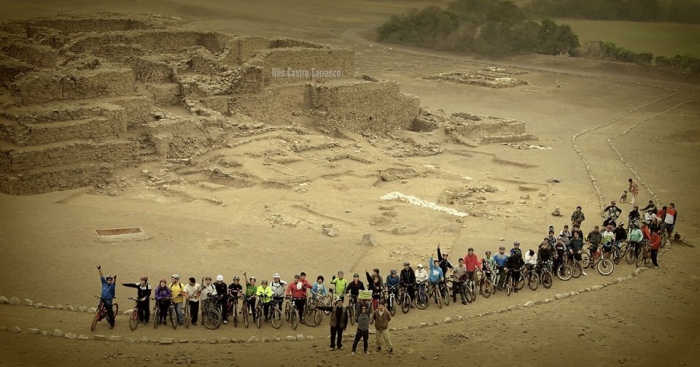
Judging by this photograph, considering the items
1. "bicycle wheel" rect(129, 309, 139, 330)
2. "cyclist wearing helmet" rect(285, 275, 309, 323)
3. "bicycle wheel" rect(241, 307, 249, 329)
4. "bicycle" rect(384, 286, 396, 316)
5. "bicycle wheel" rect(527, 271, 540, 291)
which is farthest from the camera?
"bicycle wheel" rect(527, 271, 540, 291)

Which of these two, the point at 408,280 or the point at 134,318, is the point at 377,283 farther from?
the point at 134,318

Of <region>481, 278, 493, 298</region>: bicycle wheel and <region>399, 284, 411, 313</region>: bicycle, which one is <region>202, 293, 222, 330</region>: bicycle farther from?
<region>481, 278, 493, 298</region>: bicycle wheel

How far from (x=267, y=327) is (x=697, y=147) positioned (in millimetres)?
28709

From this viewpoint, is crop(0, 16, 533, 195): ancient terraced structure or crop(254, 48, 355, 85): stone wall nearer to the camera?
crop(0, 16, 533, 195): ancient terraced structure

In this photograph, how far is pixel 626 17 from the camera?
29.7 metres

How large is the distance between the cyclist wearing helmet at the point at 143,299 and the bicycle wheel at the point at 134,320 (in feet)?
0.36

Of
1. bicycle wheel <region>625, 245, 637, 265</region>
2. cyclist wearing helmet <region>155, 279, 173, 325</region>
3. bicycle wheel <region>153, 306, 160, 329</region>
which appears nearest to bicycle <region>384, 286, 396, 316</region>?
cyclist wearing helmet <region>155, 279, 173, 325</region>

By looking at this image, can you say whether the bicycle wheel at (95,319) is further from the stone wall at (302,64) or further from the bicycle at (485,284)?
the stone wall at (302,64)

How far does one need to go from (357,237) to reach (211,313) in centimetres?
734

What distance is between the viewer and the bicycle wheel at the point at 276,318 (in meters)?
17.9

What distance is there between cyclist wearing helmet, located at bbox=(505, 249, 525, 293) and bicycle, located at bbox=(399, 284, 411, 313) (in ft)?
8.83

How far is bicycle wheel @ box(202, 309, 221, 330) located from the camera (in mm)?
17609

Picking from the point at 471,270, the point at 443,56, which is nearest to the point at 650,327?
the point at 471,270

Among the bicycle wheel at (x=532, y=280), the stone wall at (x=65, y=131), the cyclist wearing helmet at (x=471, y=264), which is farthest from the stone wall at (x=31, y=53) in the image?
the bicycle wheel at (x=532, y=280)
